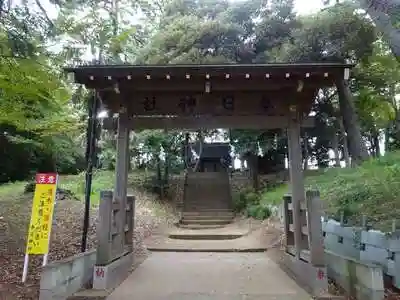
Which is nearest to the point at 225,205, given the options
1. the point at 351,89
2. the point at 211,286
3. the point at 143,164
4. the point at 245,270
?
the point at 143,164

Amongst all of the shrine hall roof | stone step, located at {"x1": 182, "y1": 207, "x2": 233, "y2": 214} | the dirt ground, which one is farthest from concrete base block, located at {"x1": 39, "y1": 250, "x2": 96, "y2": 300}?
stone step, located at {"x1": 182, "y1": 207, "x2": 233, "y2": 214}

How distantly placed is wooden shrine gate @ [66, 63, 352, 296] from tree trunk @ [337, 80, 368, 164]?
7.96m

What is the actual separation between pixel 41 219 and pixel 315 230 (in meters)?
4.14

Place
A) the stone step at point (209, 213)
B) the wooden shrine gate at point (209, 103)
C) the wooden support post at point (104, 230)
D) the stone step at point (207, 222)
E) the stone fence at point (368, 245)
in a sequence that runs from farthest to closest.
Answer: the stone step at point (209, 213), the stone step at point (207, 222), the wooden shrine gate at point (209, 103), the wooden support post at point (104, 230), the stone fence at point (368, 245)

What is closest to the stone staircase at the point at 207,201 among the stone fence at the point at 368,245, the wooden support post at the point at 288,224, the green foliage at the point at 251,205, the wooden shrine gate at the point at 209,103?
the green foliage at the point at 251,205

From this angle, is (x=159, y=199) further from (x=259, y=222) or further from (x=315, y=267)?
(x=315, y=267)

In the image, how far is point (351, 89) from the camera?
1500 centimetres

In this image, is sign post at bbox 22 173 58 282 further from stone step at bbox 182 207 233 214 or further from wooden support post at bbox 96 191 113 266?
stone step at bbox 182 207 233 214

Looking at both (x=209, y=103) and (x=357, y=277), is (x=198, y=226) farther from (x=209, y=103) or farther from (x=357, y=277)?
(x=357, y=277)

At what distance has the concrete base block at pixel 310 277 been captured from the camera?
4.49 meters

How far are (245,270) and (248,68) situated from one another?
360 centimetres

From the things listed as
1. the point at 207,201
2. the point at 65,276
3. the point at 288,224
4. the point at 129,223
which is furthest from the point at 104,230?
the point at 207,201

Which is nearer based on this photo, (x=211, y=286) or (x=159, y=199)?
(x=211, y=286)

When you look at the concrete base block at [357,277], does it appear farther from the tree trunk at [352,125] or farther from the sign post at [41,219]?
the tree trunk at [352,125]
